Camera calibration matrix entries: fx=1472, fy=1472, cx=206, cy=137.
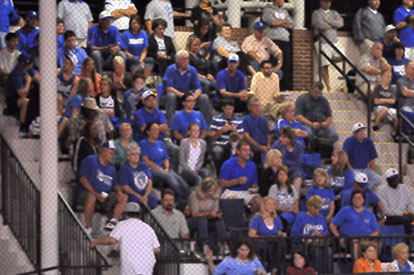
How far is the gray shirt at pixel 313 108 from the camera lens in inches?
821

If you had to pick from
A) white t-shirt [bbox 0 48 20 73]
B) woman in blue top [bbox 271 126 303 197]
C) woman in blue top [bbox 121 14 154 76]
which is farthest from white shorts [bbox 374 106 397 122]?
white t-shirt [bbox 0 48 20 73]

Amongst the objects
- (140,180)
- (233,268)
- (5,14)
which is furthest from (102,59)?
(233,268)

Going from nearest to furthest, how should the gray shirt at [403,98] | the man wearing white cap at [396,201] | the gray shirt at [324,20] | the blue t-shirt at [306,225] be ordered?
the blue t-shirt at [306,225] → the man wearing white cap at [396,201] → the gray shirt at [403,98] → the gray shirt at [324,20]

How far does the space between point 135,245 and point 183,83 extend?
14.8 ft

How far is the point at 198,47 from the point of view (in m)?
21.6

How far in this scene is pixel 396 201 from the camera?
777 inches

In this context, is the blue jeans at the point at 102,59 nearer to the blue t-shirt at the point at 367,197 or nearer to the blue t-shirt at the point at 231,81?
the blue t-shirt at the point at 231,81

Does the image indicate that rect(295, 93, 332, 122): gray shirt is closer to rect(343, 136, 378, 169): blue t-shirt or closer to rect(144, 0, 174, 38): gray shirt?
rect(343, 136, 378, 169): blue t-shirt

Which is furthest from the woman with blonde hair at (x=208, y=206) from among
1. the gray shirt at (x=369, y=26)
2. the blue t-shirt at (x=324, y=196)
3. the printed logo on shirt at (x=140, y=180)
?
the gray shirt at (x=369, y=26)

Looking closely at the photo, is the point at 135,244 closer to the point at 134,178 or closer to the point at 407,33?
the point at 134,178

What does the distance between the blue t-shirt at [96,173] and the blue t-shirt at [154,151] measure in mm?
1077

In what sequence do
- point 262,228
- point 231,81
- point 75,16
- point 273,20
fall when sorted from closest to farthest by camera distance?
point 262,228
point 231,81
point 75,16
point 273,20

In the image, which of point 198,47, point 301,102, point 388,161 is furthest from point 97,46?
point 388,161

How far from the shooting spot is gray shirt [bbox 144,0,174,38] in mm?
22266
